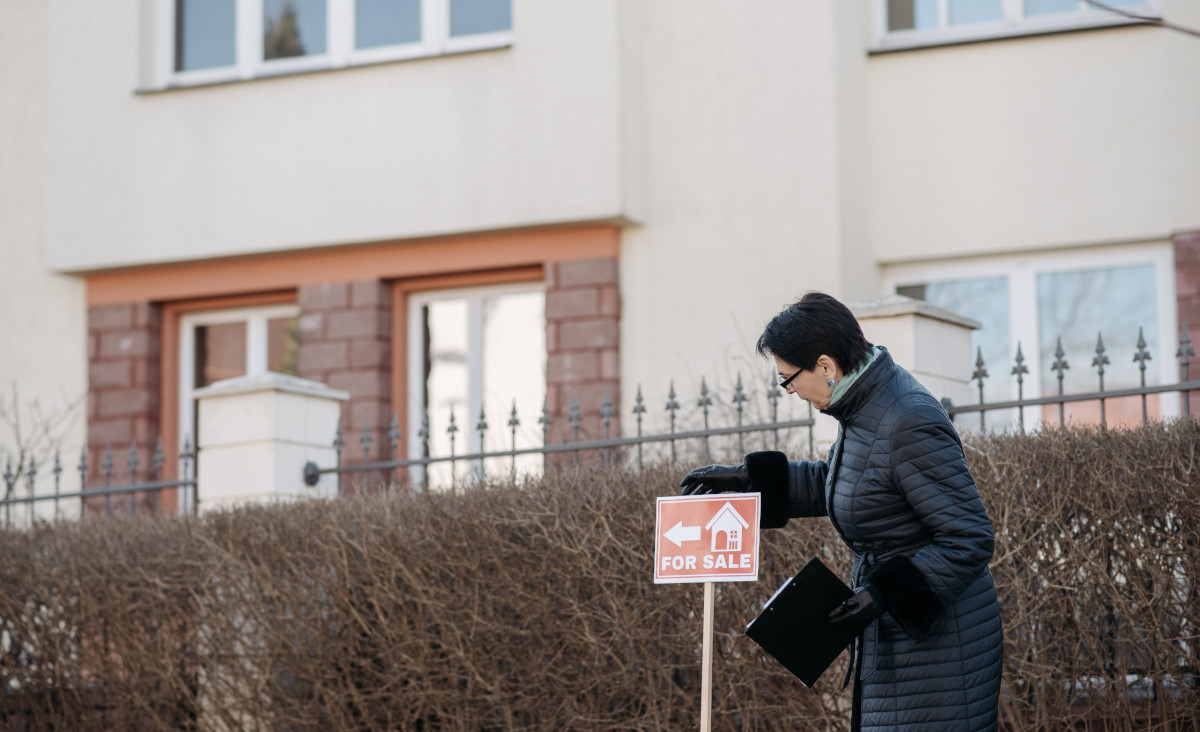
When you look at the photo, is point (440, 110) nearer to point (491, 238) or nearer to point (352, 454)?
point (491, 238)

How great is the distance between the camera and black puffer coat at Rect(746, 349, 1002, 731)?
4039mm

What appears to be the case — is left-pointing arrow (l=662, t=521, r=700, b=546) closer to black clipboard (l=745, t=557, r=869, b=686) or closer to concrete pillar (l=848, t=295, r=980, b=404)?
black clipboard (l=745, t=557, r=869, b=686)

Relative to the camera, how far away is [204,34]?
1295cm

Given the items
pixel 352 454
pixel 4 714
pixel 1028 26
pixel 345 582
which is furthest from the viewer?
pixel 352 454

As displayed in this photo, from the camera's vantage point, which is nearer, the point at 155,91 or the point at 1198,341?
the point at 1198,341

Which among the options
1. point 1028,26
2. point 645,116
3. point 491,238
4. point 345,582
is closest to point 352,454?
point 491,238

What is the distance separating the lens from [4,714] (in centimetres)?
893

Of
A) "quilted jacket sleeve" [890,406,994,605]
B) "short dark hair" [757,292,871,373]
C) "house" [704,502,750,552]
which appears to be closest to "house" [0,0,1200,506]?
"house" [704,502,750,552]

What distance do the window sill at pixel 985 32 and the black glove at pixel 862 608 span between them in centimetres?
771

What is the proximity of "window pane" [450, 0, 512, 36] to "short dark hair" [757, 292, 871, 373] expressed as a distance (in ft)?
26.5

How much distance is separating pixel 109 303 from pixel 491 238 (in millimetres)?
3312

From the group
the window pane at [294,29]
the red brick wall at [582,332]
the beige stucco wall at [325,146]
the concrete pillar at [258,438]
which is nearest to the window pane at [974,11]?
the beige stucco wall at [325,146]

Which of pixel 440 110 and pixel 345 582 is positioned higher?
pixel 440 110

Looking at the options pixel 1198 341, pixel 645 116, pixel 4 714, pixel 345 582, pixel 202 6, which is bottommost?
pixel 4 714
